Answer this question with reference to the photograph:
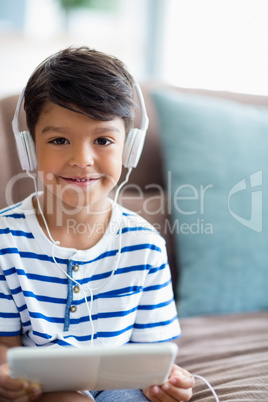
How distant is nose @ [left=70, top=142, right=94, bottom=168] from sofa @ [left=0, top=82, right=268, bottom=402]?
0.35 m

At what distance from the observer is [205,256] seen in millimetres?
1170

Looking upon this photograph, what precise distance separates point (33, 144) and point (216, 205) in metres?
0.51

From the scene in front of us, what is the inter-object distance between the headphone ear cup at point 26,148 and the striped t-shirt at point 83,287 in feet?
0.30

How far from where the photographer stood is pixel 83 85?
78 centimetres

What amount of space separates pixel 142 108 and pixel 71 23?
1.73m

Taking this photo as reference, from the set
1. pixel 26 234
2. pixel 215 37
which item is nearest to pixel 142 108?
pixel 26 234

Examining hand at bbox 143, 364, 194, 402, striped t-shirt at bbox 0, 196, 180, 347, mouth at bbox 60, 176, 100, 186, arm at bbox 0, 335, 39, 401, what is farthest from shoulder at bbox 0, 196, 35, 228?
hand at bbox 143, 364, 194, 402

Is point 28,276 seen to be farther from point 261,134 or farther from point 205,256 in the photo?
point 261,134

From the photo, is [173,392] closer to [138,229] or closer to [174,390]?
[174,390]

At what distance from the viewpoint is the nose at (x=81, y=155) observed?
80 cm

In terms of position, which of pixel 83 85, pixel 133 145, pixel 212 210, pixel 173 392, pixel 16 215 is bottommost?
pixel 173 392

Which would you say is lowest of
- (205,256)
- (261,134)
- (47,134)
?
(205,256)

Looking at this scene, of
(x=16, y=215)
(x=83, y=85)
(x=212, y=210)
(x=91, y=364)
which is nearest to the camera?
(x=91, y=364)

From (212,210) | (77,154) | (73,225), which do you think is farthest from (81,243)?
(212,210)
